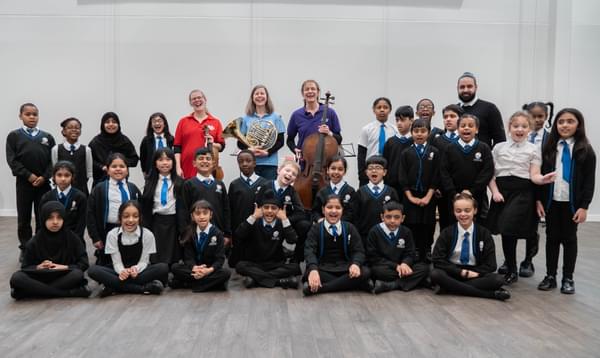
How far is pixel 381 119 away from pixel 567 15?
4927mm

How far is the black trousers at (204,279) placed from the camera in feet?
12.7

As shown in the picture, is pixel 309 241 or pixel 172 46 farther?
pixel 172 46

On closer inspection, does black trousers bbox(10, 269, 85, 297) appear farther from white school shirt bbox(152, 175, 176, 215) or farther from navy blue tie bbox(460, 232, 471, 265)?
navy blue tie bbox(460, 232, 471, 265)

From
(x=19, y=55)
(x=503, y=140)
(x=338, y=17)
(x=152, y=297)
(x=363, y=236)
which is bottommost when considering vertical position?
(x=152, y=297)

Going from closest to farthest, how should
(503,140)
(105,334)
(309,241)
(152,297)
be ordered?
(105,334), (152,297), (309,241), (503,140)

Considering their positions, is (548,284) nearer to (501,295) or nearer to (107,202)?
(501,295)

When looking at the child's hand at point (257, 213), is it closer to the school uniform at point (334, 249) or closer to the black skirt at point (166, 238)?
the school uniform at point (334, 249)

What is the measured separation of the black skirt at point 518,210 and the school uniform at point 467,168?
17 cm

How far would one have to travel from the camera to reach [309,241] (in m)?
4.03

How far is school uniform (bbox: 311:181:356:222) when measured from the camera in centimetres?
436

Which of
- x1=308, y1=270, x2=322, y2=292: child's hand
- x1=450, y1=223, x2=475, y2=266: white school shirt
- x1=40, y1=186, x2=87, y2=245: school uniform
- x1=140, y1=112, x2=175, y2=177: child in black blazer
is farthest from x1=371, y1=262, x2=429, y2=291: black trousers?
x1=140, y1=112, x2=175, y2=177: child in black blazer

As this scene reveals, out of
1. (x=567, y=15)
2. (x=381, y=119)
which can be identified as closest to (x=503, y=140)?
(x=381, y=119)

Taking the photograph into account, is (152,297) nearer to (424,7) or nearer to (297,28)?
(297,28)

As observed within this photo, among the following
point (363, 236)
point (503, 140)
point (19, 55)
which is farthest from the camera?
point (19, 55)
